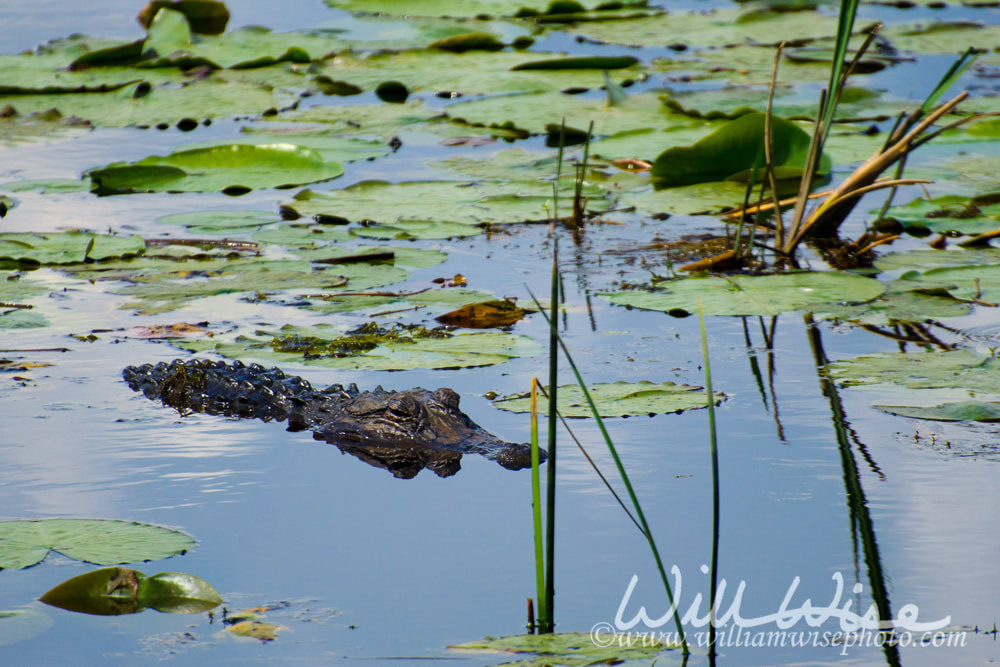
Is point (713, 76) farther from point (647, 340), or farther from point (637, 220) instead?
point (647, 340)

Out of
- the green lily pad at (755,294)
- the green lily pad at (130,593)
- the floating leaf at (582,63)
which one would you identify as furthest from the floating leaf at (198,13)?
the green lily pad at (130,593)

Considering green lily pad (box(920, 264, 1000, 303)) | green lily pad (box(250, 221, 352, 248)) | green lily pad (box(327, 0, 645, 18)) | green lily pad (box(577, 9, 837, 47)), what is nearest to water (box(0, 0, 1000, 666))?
green lily pad (box(920, 264, 1000, 303))

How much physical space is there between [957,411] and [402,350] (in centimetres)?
167

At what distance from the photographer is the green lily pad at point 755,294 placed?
4.11 meters

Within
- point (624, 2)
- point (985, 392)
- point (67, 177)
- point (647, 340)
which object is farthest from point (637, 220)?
point (624, 2)

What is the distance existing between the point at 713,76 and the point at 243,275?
4.41 meters

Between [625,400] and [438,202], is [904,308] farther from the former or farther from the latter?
[438,202]

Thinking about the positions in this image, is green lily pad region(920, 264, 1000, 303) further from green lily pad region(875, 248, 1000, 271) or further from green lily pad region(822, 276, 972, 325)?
green lily pad region(875, 248, 1000, 271)

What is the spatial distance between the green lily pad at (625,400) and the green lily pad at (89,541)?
1139mm

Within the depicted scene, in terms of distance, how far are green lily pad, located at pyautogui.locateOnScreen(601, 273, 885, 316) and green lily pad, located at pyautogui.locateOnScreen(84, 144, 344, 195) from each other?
2150 mm

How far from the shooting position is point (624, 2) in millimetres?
9945

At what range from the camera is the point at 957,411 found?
10.6ft

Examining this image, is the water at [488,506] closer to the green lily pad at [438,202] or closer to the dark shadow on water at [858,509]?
the dark shadow on water at [858,509]

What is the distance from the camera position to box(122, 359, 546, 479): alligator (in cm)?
331
